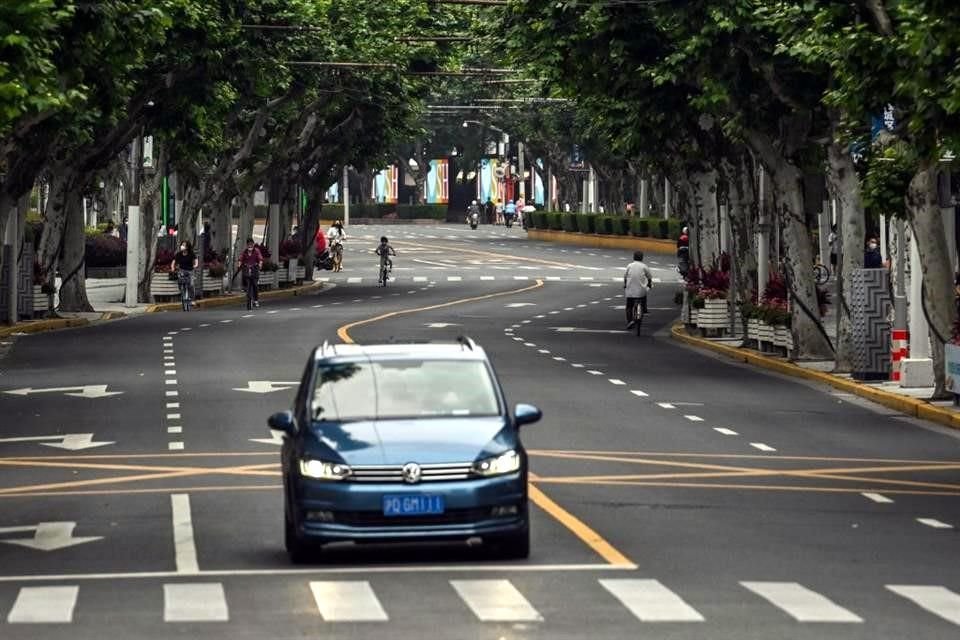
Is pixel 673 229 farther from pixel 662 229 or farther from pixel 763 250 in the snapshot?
pixel 763 250

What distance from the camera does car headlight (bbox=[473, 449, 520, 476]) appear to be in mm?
15445

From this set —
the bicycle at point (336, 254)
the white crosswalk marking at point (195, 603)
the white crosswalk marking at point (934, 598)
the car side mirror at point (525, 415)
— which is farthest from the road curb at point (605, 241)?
the white crosswalk marking at point (195, 603)

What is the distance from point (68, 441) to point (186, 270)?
3411 cm

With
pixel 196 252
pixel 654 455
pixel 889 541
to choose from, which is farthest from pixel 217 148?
pixel 889 541

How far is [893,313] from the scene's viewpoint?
1364 inches

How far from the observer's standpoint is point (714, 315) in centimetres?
4816

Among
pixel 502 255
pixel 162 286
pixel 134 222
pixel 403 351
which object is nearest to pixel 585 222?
pixel 502 255

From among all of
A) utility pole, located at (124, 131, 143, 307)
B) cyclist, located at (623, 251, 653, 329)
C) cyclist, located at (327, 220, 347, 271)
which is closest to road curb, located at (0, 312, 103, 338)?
utility pole, located at (124, 131, 143, 307)

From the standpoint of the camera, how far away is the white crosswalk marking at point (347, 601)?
44.3ft

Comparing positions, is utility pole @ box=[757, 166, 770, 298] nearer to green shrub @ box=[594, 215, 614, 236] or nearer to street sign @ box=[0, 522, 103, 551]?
street sign @ box=[0, 522, 103, 551]

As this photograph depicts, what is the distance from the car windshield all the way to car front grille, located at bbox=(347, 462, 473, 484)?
84 cm

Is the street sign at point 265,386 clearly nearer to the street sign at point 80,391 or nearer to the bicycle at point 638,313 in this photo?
the street sign at point 80,391

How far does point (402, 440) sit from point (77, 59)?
50.6 feet

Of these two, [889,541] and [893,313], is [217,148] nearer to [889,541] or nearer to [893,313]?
[893,313]
